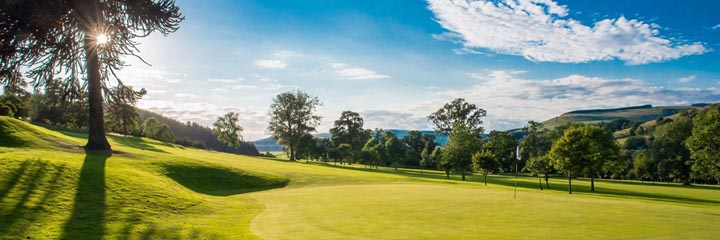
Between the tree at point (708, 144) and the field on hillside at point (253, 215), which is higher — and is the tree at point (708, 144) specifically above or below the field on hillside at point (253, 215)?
above

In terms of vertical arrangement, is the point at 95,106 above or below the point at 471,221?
above

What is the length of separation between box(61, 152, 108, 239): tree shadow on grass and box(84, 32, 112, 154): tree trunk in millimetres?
6485

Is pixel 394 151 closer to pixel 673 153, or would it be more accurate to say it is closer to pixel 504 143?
pixel 504 143

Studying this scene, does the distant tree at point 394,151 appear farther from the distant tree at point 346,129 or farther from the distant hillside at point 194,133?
the distant hillside at point 194,133

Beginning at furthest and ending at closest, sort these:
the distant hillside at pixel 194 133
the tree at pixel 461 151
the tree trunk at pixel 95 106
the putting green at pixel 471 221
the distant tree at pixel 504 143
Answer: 1. the distant hillside at pixel 194 133
2. the distant tree at pixel 504 143
3. the tree at pixel 461 151
4. the tree trunk at pixel 95 106
5. the putting green at pixel 471 221

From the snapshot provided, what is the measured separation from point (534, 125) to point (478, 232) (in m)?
108

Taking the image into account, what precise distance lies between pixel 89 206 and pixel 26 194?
81.3 inches

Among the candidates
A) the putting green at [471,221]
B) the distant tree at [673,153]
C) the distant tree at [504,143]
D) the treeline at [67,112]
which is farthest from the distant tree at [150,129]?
the distant tree at [673,153]

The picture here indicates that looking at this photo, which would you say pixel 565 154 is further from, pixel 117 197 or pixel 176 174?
pixel 117 197

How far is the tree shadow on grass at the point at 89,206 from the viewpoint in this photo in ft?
39.1

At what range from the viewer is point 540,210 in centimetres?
1905

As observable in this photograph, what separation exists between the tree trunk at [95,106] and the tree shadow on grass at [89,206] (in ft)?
21.3

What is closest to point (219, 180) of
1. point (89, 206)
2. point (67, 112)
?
point (89, 206)

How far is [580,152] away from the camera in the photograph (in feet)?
154
